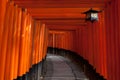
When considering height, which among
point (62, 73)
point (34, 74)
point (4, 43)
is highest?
point (4, 43)

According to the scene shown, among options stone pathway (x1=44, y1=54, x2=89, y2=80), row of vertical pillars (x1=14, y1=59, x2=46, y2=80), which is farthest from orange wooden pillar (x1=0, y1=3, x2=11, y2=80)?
stone pathway (x1=44, y1=54, x2=89, y2=80)

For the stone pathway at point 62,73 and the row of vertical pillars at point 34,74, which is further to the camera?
the stone pathway at point 62,73

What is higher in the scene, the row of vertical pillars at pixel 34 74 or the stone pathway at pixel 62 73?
the row of vertical pillars at pixel 34 74

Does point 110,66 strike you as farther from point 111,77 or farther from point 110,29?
point 110,29

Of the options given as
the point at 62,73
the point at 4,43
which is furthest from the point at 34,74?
the point at 4,43

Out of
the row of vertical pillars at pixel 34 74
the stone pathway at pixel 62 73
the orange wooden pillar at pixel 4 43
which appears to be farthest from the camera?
the stone pathway at pixel 62 73

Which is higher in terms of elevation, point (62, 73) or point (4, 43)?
point (4, 43)

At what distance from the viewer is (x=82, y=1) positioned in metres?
5.89

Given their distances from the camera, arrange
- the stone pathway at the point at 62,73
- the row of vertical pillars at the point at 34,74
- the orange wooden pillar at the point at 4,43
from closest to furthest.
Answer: the orange wooden pillar at the point at 4,43, the row of vertical pillars at the point at 34,74, the stone pathway at the point at 62,73

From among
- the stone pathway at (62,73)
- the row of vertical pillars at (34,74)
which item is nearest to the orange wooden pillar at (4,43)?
the row of vertical pillars at (34,74)

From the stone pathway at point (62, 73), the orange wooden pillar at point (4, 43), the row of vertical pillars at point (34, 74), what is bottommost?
the stone pathway at point (62, 73)

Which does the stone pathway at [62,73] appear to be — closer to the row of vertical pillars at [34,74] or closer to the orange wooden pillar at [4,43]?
the row of vertical pillars at [34,74]

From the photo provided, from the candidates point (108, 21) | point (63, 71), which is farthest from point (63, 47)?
point (108, 21)

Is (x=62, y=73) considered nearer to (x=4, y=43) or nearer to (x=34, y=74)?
(x=34, y=74)
